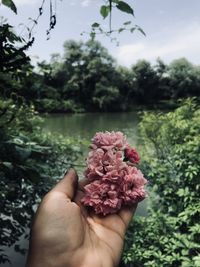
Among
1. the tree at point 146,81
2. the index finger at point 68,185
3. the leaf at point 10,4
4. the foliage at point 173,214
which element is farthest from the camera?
the tree at point 146,81

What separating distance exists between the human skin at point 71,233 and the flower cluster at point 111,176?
0.12 feet

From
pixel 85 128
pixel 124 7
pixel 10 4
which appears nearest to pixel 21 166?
pixel 10 4

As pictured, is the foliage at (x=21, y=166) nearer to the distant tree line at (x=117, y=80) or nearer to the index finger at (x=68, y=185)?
the index finger at (x=68, y=185)

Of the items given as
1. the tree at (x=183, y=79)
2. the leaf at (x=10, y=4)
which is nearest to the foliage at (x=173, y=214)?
the leaf at (x=10, y=4)

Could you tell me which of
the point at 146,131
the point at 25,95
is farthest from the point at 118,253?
the point at 146,131

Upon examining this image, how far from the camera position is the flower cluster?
142 centimetres

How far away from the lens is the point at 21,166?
5.24ft

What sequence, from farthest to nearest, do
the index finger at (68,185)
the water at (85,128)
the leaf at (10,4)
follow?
the water at (85,128) < the leaf at (10,4) < the index finger at (68,185)

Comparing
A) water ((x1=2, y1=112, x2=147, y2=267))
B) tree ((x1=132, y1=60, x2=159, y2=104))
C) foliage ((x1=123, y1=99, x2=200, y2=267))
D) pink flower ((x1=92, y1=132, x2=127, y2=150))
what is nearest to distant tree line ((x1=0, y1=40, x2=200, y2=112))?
tree ((x1=132, y1=60, x2=159, y2=104))

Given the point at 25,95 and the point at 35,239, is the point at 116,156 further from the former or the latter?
the point at 25,95

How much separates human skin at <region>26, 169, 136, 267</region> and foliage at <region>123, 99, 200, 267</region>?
1561mm

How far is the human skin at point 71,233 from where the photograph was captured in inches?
48.1

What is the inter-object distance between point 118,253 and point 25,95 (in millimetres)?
1135

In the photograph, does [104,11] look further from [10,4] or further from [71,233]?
[71,233]
